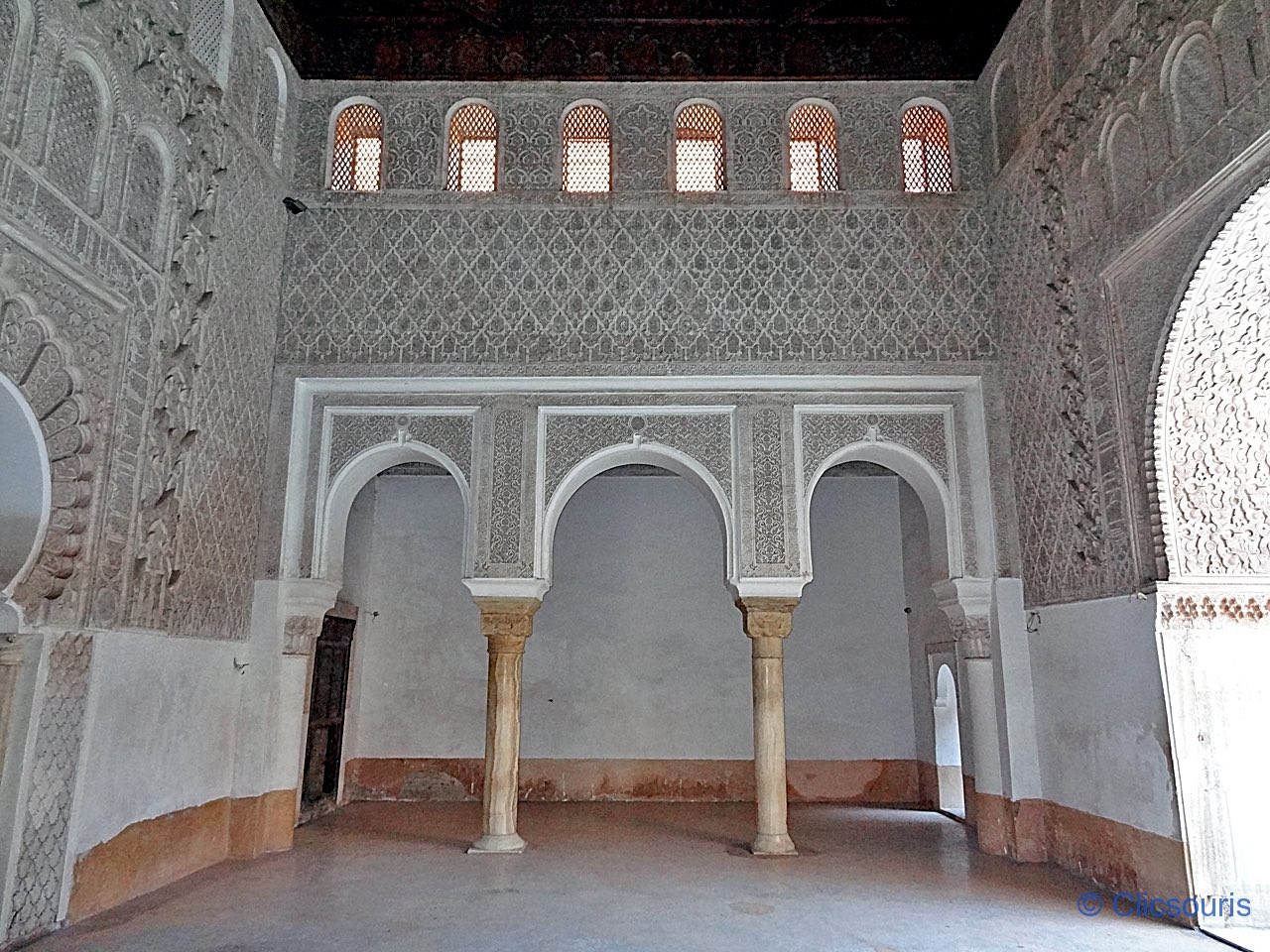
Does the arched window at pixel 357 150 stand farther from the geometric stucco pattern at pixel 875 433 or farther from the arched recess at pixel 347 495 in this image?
the geometric stucco pattern at pixel 875 433

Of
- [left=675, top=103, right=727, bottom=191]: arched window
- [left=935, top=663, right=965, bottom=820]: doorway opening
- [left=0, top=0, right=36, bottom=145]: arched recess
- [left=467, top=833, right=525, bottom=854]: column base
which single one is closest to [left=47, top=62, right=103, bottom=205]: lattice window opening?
[left=0, top=0, right=36, bottom=145]: arched recess

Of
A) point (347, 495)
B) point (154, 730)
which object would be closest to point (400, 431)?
point (347, 495)

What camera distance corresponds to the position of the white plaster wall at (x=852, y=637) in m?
10.2

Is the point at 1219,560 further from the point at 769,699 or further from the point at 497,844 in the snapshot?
the point at 497,844

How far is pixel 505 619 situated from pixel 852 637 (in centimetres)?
482

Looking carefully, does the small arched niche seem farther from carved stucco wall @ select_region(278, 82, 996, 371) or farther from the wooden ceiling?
the wooden ceiling

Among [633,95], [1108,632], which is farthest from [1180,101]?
[633,95]

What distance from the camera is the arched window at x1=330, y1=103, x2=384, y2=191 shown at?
26.4 feet

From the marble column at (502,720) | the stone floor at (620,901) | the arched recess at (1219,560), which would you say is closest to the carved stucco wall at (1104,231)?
the arched recess at (1219,560)

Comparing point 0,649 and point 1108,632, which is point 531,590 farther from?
point 1108,632

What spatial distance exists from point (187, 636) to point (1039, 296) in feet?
21.9

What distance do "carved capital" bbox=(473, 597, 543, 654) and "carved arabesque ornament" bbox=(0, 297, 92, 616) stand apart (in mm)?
3055

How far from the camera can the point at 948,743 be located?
9625 mm

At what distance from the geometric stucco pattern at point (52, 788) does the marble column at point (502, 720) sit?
2926 millimetres
